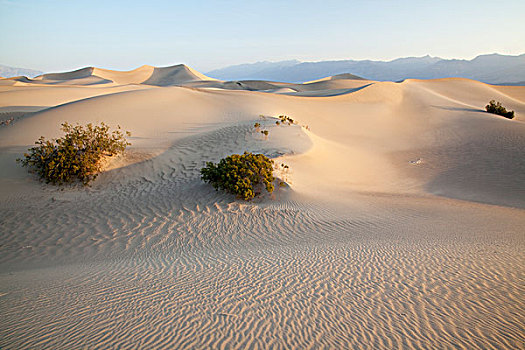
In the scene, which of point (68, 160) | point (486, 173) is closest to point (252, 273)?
point (68, 160)

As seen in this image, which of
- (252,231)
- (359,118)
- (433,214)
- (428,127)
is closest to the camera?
(252,231)

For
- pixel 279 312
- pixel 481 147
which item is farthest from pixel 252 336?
pixel 481 147

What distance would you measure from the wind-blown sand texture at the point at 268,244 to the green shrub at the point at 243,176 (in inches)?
14.0

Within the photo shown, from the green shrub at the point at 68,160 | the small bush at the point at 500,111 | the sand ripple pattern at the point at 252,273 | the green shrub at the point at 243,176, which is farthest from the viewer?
the small bush at the point at 500,111

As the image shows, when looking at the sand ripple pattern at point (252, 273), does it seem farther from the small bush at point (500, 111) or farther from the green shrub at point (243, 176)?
the small bush at point (500, 111)

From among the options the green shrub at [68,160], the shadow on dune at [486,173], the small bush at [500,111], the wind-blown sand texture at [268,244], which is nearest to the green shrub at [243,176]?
the wind-blown sand texture at [268,244]

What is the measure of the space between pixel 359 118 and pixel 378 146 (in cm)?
551

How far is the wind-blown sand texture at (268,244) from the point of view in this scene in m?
3.31

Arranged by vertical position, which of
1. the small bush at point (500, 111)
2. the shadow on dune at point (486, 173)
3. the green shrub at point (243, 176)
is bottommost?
the shadow on dune at point (486, 173)

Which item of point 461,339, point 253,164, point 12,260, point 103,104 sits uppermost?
point 103,104

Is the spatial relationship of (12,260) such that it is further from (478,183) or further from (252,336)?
(478,183)

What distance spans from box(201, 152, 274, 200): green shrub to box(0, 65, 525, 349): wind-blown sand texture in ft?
1.16

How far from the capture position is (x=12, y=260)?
6.02 meters

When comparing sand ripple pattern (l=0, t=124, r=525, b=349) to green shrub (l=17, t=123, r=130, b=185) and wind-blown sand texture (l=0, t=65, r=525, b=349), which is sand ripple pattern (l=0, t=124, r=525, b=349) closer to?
wind-blown sand texture (l=0, t=65, r=525, b=349)
